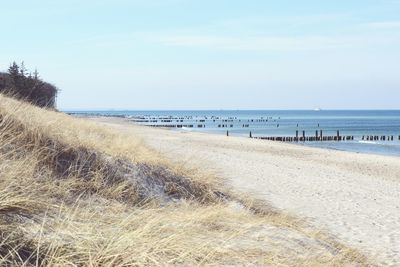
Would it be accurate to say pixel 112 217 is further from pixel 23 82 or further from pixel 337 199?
pixel 23 82

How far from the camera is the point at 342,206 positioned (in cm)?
1130

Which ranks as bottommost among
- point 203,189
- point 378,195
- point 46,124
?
point 378,195

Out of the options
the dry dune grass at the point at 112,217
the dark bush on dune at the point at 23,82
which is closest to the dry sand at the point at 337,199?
the dry dune grass at the point at 112,217

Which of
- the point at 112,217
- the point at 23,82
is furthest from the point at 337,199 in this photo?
the point at 23,82

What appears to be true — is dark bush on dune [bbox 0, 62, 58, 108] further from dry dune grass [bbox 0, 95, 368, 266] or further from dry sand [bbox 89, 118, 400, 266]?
dry dune grass [bbox 0, 95, 368, 266]

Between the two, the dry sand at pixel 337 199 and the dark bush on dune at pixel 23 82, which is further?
the dark bush on dune at pixel 23 82

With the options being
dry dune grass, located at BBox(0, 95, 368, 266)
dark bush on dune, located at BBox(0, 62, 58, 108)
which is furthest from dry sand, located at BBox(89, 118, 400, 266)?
dark bush on dune, located at BBox(0, 62, 58, 108)

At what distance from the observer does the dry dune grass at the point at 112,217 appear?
12.5 feet

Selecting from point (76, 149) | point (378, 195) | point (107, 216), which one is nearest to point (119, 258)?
point (107, 216)

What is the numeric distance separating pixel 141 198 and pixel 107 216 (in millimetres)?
2273

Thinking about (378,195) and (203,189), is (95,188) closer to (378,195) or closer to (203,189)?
(203,189)

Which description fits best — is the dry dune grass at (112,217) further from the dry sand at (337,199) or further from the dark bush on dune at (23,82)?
the dark bush on dune at (23,82)

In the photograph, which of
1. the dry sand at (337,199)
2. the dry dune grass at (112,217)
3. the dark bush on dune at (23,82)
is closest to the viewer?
the dry dune grass at (112,217)

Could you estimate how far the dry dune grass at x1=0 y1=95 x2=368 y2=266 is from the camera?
12.5 ft
